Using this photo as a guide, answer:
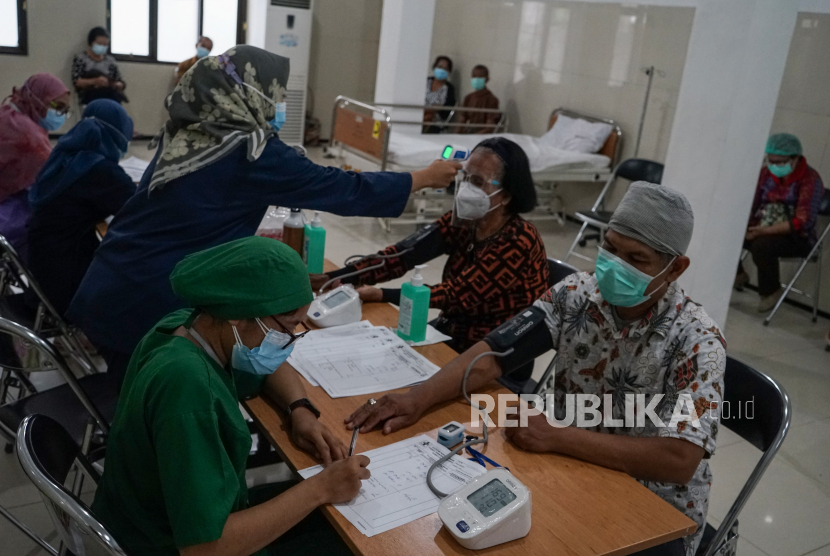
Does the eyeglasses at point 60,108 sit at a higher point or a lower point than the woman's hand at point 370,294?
higher

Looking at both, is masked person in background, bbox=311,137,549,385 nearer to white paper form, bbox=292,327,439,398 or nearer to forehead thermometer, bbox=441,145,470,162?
forehead thermometer, bbox=441,145,470,162

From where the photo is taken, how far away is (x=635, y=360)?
6.14 ft

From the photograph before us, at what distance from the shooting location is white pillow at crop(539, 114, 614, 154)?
21.7 feet

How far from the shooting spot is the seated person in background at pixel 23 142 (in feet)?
11.3

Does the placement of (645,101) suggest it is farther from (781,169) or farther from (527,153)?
(781,169)

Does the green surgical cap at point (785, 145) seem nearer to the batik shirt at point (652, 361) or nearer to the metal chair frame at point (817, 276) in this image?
the metal chair frame at point (817, 276)

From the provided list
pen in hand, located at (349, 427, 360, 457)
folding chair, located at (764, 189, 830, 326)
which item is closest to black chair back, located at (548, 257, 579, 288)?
pen in hand, located at (349, 427, 360, 457)

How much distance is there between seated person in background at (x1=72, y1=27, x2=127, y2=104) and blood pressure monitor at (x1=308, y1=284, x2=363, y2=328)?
630 cm

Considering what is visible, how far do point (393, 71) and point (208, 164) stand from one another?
5366mm

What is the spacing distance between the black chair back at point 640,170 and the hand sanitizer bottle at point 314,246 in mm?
3644

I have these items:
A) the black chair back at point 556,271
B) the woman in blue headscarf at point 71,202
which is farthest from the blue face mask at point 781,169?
the woman in blue headscarf at point 71,202

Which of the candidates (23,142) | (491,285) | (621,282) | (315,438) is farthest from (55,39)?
(621,282)

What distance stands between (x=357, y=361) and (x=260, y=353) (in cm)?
65

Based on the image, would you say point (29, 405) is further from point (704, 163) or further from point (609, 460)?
point (704, 163)
